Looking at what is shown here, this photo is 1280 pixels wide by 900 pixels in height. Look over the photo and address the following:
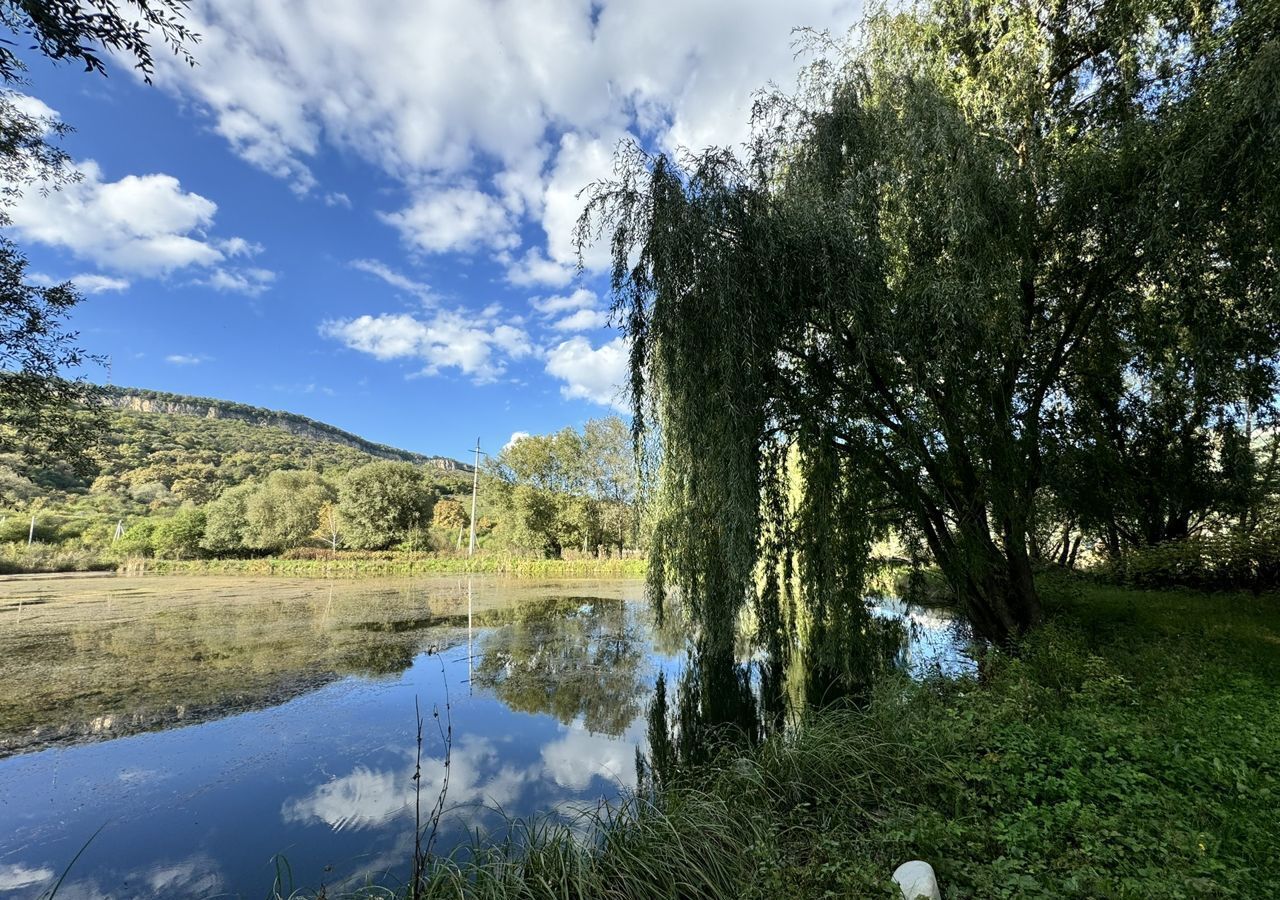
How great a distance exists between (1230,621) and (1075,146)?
5911 millimetres

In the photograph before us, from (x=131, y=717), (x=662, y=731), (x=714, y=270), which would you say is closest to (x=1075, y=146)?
(x=714, y=270)

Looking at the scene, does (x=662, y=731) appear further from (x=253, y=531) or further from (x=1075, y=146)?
(x=253, y=531)

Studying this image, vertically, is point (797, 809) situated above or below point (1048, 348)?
below

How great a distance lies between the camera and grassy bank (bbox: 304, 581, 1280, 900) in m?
2.54

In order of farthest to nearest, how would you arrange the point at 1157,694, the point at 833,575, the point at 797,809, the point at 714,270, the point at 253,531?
1. the point at 253,531
2. the point at 833,575
3. the point at 714,270
4. the point at 1157,694
5. the point at 797,809

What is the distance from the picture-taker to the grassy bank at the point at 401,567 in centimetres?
2842

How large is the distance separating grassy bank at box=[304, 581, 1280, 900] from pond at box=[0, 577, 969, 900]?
1360 millimetres

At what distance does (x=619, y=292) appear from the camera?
5762 millimetres

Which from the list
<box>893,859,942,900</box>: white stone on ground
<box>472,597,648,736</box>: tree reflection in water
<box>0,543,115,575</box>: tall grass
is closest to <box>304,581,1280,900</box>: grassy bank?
<box>893,859,942,900</box>: white stone on ground

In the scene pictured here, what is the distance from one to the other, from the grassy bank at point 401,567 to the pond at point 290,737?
15.0 meters

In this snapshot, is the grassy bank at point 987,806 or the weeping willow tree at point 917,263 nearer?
the grassy bank at point 987,806

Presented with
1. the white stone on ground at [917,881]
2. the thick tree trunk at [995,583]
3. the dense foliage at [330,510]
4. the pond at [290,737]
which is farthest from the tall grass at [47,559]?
the white stone on ground at [917,881]

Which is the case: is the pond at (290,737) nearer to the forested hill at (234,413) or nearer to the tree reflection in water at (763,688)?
the tree reflection in water at (763,688)

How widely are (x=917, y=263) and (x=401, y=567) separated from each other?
3063 cm
